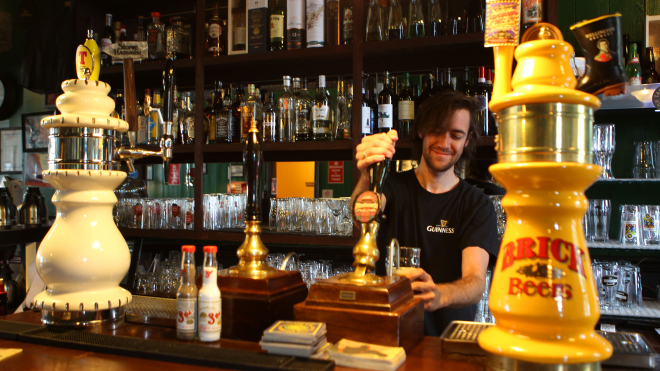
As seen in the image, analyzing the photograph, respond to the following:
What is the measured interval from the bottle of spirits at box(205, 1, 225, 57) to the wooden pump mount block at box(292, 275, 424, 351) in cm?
205

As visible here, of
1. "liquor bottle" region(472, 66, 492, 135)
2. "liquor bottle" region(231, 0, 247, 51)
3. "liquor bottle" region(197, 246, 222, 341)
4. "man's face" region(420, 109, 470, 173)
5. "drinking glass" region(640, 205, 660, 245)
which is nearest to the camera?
"liquor bottle" region(197, 246, 222, 341)

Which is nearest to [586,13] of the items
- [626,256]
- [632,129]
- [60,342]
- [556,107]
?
[632,129]

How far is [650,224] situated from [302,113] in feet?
6.16

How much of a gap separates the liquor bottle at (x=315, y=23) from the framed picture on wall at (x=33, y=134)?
3366mm

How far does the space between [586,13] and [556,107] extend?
2791mm

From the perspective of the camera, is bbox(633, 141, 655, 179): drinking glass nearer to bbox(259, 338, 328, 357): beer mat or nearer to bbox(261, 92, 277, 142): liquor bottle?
bbox(261, 92, 277, 142): liquor bottle

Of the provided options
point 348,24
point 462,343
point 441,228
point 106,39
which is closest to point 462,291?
point 441,228

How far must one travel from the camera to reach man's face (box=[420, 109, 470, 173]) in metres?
1.93

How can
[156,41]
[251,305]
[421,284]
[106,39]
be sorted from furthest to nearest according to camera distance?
[106,39] < [156,41] < [421,284] < [251,305]

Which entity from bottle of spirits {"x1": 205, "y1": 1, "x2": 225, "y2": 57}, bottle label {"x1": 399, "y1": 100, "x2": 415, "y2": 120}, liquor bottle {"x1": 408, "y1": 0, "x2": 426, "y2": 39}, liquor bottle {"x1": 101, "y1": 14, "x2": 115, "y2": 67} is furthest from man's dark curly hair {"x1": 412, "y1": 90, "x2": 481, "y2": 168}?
liquor bottle {"x1": 101, "y1": 14, "x2": 115, "y2": 67}

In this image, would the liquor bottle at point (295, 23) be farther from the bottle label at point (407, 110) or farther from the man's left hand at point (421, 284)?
the man's left hand at point (421, 284)

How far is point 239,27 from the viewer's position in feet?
8.22

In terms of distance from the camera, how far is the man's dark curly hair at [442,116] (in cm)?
193

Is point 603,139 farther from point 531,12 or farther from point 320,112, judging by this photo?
point 320,112
